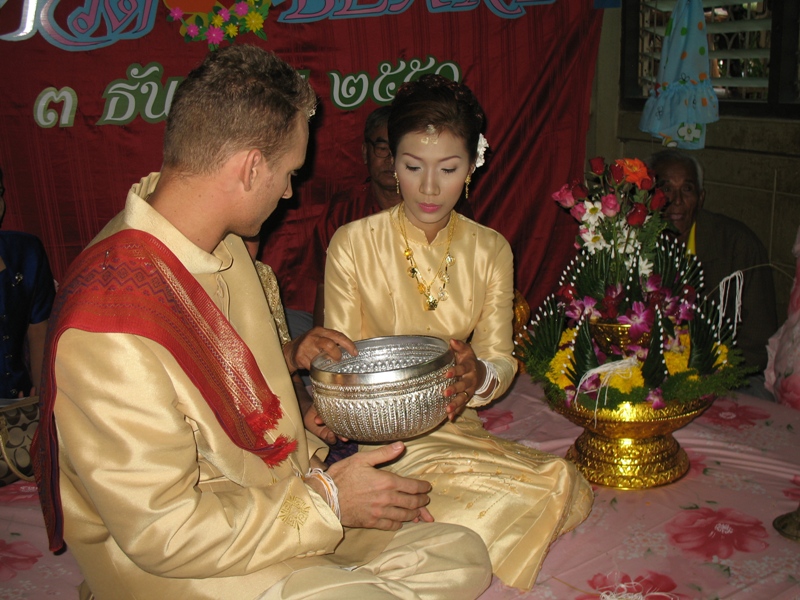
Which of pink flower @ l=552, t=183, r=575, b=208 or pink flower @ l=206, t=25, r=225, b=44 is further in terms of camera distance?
A: pink flower @ l=206, t=25, r=225, b=44

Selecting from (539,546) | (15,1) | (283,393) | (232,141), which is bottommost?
(539,546)

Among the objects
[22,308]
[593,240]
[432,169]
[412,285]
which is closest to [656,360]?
[593,240]

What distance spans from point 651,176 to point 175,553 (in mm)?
1891

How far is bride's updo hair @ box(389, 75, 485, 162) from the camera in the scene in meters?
2.37

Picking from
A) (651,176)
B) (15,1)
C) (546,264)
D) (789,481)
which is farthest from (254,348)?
(546,264)

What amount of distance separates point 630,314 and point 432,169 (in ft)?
2.65

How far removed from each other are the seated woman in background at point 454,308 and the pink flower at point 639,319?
41 centimetres

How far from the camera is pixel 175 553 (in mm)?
1429

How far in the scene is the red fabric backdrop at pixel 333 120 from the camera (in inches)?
150

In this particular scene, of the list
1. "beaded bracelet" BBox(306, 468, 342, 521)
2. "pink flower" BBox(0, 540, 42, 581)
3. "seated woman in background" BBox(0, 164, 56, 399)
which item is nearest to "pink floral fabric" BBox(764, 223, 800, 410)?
"beaded bracelet" BBox(306, 468, 342, 521)

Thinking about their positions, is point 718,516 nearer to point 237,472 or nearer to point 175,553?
point 237,472

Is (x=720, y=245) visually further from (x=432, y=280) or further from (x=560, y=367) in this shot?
(x=432, y=280)

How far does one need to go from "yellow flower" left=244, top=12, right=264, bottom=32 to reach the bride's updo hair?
6.07 feet

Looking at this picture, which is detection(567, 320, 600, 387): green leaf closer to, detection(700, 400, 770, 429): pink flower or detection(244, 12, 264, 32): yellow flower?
detection(700, 400, 770, 429): pink flower
